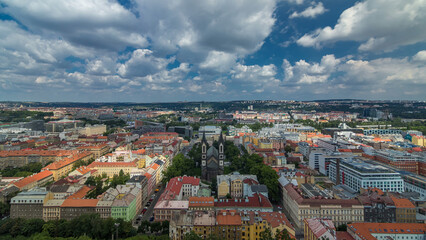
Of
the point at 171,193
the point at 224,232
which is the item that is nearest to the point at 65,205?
the point at 171,193

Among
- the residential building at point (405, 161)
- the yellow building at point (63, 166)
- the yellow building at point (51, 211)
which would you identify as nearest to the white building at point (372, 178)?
the residential building at point (405, 161)

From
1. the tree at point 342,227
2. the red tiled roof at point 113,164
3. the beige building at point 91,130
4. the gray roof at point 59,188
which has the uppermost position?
the beige building at point 91,130

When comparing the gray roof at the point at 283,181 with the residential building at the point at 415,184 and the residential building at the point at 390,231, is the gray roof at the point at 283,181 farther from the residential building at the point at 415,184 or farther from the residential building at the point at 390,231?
the residential building at the point at 415,184

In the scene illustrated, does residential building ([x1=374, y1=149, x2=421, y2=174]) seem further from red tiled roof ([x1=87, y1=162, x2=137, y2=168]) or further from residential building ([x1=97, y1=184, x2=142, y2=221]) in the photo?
red tiled roof ([x1=87, y1=162, x2=137, y2=168])

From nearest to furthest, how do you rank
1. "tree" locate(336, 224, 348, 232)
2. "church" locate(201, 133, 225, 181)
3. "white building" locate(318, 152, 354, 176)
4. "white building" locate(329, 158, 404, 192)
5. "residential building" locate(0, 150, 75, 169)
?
1. "tree" locate(336, 224, 348, 232)
2. "white building" locate(329, 158, 404, 192)
3. "church" locate(201, 133, 225, 181)
4. "white building" locate(318, 152, 354, 176)
5. "residential building" locate(0, 150, 75, 169)

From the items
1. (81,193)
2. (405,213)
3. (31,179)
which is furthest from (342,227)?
(31,179)

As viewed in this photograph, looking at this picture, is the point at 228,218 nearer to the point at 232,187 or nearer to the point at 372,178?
the point at 232,187

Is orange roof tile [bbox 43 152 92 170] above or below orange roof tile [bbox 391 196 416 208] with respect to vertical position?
below

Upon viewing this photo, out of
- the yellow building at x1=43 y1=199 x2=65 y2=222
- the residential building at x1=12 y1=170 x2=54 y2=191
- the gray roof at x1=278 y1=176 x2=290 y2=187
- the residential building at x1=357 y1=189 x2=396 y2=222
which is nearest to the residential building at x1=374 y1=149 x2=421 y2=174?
the residential building at x1=357 y1=189 x2=396 y2=222

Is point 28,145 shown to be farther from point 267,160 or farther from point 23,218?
point 267,160

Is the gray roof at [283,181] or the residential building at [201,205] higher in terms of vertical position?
the gray roof at [283,181]
